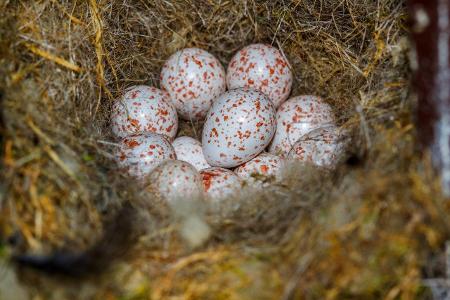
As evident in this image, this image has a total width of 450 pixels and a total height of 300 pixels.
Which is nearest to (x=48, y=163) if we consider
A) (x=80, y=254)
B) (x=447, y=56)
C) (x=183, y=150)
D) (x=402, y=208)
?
(x=80, y=254)

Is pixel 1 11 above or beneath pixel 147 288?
above

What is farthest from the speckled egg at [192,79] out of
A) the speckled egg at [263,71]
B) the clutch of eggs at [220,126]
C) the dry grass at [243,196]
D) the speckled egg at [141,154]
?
the speckled egg at [141,154]

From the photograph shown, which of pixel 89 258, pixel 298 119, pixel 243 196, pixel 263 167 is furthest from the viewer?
pixel 298 119

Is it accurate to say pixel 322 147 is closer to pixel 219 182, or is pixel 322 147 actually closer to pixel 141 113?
pixel 219 182

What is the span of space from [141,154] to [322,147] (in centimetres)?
82

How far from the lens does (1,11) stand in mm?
1965

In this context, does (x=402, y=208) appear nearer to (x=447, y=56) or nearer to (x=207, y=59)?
(x=447, y=56)

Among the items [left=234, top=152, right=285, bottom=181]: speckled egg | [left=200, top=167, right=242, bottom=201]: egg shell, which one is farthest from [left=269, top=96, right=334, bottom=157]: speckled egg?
[left=200, top=167, right=242, bottom=201]: egg shell

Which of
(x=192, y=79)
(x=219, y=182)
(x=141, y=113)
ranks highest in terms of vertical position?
(x=192, y=79)

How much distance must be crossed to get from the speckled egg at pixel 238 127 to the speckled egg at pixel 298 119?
13cm

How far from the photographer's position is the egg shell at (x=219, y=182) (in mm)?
2172

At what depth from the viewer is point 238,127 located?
2271 millimetres

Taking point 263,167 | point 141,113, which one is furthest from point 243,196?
point 141,113

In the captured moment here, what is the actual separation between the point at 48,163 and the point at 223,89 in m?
1.13
